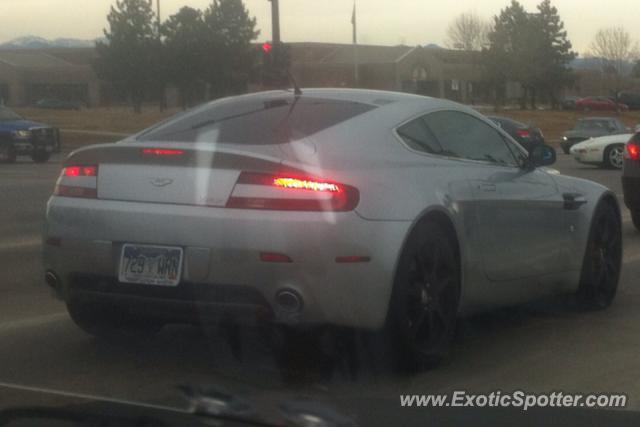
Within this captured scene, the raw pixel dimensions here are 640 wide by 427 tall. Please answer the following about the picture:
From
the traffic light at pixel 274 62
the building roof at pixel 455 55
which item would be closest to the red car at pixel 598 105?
the building roof at pixel 455 55

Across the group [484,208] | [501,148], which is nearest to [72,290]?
[484,208]

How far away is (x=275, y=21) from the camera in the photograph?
80.1ft

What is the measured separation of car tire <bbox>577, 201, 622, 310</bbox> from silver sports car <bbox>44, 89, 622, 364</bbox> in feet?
3.54

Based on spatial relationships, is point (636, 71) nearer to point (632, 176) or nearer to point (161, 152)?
point (632, 176)

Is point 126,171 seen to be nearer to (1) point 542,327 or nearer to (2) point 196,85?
(1) point 542,327

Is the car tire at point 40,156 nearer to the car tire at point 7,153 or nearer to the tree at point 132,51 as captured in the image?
the car tire at point 7,153

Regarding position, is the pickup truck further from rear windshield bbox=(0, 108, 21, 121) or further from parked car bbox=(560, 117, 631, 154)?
parked car bbox=(560, 117, 631, 154)

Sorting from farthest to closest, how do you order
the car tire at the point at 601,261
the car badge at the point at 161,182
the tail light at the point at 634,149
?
the tail light at the point at 634,149 → the car tire at the point at 601,261 → the car badge at the point at 161,182

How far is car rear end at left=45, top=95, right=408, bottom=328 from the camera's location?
542cm

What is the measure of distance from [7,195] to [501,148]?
11333 millimetres

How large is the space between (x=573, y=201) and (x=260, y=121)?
7.67ft

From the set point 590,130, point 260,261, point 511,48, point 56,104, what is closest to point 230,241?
point 260,261

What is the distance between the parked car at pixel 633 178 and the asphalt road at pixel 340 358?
4744 mm

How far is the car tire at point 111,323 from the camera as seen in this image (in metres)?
6.36
